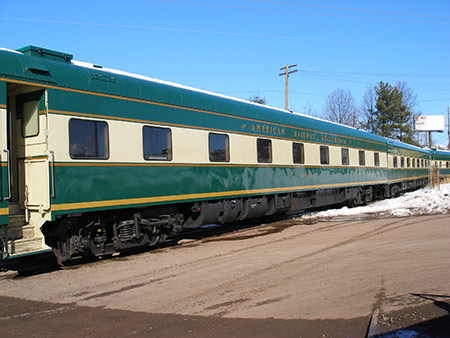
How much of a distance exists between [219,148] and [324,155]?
675cm

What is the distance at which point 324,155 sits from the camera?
1596 centimetres

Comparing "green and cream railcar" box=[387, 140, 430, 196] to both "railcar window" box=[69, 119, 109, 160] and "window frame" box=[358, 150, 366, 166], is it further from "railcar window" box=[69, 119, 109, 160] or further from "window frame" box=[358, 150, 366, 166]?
"railcar window" box=[69, 119, 109, 160]

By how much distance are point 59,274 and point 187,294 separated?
2.59 metres

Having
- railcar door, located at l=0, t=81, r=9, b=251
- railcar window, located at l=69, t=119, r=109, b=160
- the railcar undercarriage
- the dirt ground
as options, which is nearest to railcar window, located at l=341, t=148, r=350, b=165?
the railcar undercarriage

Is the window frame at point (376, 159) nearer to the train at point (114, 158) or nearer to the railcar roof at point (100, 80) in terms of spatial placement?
the train at point (114, 158)

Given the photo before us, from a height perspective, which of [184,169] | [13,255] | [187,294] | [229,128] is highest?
[229,128]

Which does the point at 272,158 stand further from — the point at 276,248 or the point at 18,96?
the point at 18,96

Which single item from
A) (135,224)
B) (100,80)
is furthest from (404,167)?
(100,80)

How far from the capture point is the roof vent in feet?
23.7

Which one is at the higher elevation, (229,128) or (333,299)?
(229,128)

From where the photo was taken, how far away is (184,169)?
30.6ft

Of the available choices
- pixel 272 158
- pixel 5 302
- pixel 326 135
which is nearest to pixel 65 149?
pixel 5 302

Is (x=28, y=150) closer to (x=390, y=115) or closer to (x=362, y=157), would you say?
(x=362, y=157)

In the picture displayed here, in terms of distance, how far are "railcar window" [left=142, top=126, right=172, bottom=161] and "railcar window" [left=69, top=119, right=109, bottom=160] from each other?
98cm
